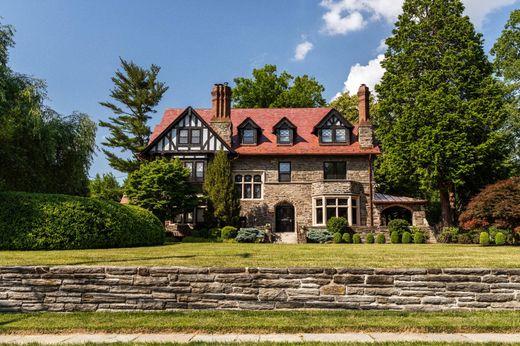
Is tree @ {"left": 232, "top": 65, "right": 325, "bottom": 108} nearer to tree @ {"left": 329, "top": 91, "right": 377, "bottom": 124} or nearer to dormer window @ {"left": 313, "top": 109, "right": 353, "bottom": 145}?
tree @ {"left": 329, "top": 91, "right": 377, "bottom": 124}

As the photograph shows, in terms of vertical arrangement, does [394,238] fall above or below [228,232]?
below

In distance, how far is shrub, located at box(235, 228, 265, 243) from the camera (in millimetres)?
23139

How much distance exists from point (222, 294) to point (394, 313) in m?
3.28

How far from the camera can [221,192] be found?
25.7 metres

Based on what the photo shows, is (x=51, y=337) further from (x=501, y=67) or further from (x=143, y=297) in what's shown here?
(x=501, y=67)

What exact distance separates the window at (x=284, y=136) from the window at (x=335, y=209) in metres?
5.04

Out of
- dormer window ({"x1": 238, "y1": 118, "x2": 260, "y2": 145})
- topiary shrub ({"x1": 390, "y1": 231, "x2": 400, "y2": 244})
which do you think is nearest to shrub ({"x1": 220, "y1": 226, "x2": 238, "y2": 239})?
dormer window ({"x1": 238, "y1": 118, "x2": 260, "y2": 145})

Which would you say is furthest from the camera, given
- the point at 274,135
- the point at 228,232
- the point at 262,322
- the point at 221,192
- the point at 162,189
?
the point at 274,135

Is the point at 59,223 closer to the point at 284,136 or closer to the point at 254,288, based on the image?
the point at 254,288

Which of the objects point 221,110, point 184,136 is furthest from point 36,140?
point 221,110

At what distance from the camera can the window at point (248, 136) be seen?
29.8m

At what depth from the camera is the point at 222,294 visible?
7.69 metres

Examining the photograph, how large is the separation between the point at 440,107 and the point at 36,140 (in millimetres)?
25712

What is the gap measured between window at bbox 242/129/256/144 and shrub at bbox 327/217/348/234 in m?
8.65
